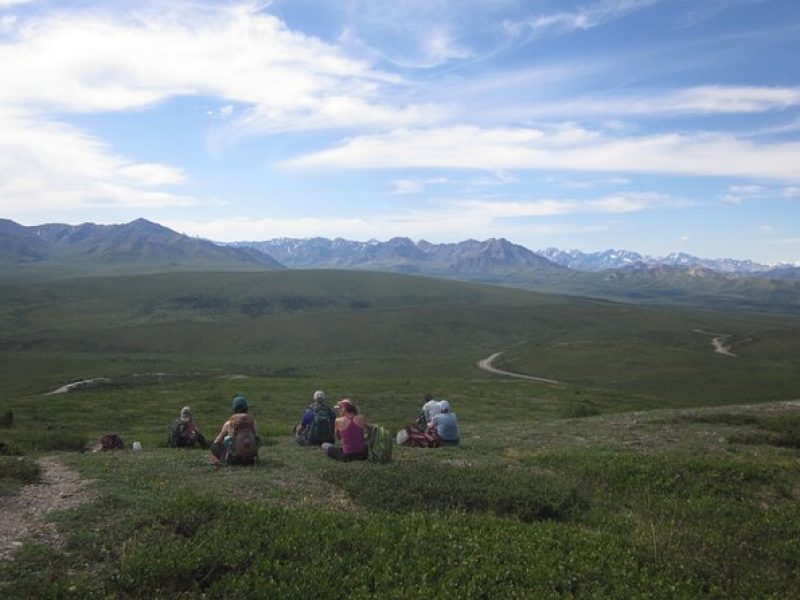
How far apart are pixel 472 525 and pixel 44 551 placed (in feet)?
23.5

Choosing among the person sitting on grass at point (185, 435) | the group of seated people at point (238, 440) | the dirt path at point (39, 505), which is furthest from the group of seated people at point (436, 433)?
the dirt path at point (39, 505)

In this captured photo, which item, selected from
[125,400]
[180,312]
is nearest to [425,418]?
[125,400]

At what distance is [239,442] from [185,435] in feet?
21.6

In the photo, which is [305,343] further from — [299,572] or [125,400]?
[299,572]

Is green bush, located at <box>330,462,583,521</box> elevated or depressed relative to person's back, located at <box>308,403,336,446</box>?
elevated

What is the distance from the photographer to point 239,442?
16781 millimetres

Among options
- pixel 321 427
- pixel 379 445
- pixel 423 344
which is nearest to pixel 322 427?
pixel 321 427

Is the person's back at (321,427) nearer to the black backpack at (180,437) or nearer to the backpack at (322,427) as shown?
the backpack at (322,427)

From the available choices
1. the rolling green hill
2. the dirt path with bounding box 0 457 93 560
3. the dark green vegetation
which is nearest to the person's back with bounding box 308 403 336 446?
the dark green vegetation

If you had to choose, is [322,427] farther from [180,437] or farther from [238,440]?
[180,437]

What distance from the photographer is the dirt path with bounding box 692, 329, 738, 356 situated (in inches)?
5295

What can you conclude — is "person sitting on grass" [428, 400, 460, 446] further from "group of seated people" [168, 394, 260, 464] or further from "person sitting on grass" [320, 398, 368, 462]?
"group of seated people" [168, 394, 260, 464]

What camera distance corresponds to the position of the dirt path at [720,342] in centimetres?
13450

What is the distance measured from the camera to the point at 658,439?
72.4 ft
